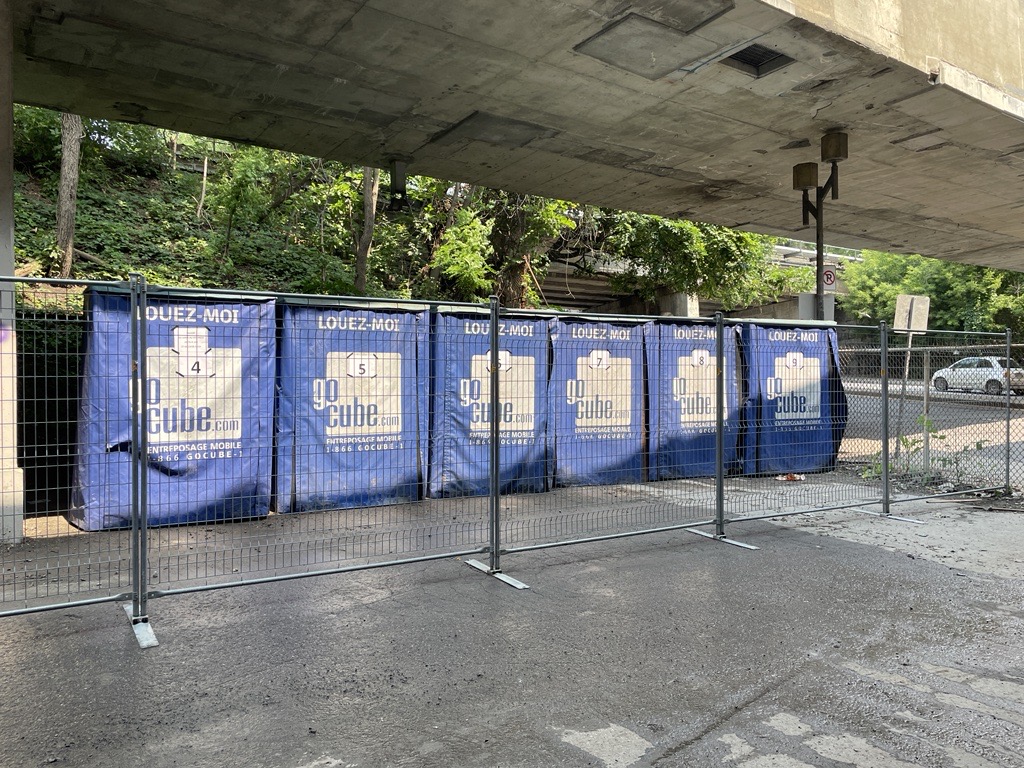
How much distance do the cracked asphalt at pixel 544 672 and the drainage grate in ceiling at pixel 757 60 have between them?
5290 millimetres

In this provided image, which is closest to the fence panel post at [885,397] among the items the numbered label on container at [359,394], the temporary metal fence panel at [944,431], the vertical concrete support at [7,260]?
the temporary metal fence panel at [944,431]

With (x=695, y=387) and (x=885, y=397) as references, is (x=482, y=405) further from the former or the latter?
(x=885, y=397)

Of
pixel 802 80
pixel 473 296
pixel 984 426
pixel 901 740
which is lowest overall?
pixel 901 740

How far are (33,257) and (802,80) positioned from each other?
1403cm

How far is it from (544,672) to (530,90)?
22.6 feet

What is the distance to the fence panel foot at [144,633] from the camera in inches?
174

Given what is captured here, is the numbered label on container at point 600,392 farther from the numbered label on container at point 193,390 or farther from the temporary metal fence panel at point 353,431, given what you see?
the numbered label on container at point 193,390

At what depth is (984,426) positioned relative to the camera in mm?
9820

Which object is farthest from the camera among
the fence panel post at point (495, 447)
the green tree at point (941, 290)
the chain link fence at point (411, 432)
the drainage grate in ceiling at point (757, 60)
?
the green tree at point (941, 290)

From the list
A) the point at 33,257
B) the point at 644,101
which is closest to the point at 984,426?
the point at 644,101

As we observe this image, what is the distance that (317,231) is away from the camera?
66.4ft

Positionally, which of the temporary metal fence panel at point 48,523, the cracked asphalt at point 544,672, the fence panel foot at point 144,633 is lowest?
the cracked asphalt at point 544,672

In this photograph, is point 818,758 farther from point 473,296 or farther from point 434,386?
point 473,296

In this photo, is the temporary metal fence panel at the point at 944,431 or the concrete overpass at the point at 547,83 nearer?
the concrete overpass at the point at 547,83
